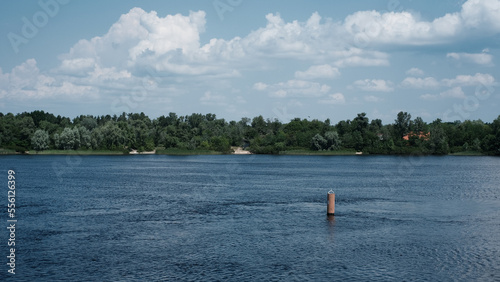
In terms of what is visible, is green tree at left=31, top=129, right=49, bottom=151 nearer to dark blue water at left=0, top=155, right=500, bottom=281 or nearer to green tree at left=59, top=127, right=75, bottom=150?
green tree at left=59, top=127, right=75, bottom=150

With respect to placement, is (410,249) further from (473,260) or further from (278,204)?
(278,204)

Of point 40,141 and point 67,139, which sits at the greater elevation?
point 67,139


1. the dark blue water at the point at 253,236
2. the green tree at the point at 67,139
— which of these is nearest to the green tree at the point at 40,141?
Answer: the green tree at the point at 67,139

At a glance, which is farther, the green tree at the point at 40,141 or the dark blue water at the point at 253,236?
the green tree at the point at 40,141

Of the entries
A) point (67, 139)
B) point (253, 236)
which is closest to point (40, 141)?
point (67, 139)

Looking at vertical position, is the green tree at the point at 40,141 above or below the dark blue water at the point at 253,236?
above

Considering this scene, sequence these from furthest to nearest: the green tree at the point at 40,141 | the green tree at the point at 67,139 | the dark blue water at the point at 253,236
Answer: the green tree at the point at 40,141
the green tree at the point at 67,139
the dark blue water at the point at 253,236

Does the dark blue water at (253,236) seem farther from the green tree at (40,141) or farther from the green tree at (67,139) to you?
the green tree at (40,141)

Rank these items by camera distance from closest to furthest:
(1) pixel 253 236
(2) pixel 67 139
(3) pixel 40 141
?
(1) pixel 253 236 → (2) pixel 67 139 → (3) pixel 40 141

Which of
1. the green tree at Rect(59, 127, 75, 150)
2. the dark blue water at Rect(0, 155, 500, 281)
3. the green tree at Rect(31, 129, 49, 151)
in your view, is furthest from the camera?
the green tree at Rect(31, 129, 49, 151)

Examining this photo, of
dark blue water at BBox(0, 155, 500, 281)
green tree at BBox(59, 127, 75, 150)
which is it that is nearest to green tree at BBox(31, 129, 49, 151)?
green tree at BBox(59, 127, 75, 150)

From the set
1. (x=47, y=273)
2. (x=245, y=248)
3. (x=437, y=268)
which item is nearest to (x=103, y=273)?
(x=47, y=273)

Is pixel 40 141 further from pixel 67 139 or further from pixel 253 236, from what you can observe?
pixel 253 236

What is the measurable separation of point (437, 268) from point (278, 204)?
2592 centimetres
